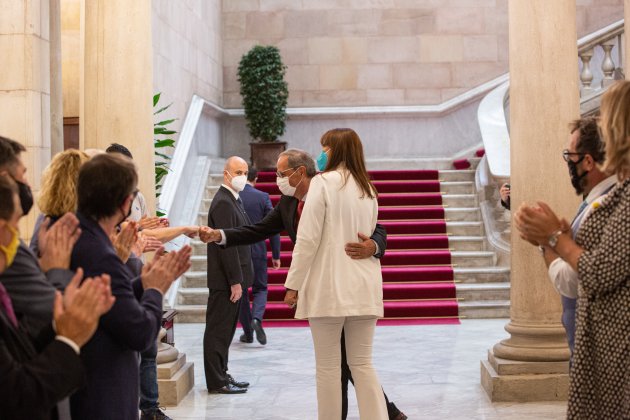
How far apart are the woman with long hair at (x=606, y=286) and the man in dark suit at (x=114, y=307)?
1280 millimetres

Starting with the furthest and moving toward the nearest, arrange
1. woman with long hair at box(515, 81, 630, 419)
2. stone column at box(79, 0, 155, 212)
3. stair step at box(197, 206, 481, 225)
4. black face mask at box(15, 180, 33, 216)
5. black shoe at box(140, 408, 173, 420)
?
stair step at box(197, 206, 481, 225)
stone column at box(79, 0, 155, 212)
black shoe at box(140, 408, 173, 420)
black face mask at box(15, 180, 33, 216)
woman with long hair at box(515, 81, 630, 419)

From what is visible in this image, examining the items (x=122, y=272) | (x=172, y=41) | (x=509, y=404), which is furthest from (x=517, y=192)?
(x=172, y=41)

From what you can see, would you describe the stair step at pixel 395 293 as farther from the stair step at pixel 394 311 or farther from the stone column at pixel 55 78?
the stone column at pixel 55 78

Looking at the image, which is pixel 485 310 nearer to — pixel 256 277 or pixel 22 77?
pixel 256 277

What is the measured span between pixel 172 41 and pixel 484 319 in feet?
16.6

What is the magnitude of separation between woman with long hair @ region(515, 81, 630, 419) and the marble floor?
2664mm

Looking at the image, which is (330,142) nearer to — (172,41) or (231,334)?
(231,334)

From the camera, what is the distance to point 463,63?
14.5 m

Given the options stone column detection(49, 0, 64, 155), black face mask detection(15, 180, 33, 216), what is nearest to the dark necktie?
black face mask detection(15, 180, 33, 216)

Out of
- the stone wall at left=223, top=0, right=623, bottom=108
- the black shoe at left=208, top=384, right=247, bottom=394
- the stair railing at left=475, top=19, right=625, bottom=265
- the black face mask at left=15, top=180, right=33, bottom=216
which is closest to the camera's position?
the black face mask at left=15, top=180, right=33, bottom=216

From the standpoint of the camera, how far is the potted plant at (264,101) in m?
13.2

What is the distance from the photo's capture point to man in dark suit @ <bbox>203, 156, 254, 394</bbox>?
6.11 metres

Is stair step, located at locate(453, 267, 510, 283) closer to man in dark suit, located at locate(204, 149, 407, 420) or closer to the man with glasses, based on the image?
man in dark suit, located at locate(204, 149, 407, 420)

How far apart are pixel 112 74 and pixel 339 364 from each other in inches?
98.0
